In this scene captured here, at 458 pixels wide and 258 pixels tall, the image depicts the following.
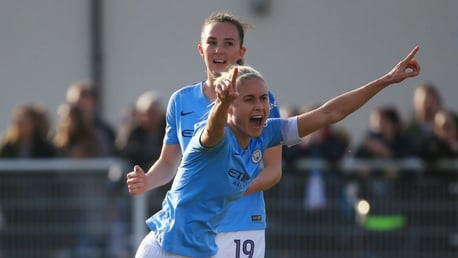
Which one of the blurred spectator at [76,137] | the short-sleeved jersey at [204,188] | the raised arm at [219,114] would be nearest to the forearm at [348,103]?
the short-sleeved jersey at [204,188]

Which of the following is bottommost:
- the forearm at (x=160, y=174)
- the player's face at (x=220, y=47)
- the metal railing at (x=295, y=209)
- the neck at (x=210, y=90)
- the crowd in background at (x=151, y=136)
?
the metal railing at (x=295, y=209)

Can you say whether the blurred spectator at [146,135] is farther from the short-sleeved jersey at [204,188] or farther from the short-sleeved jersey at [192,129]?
the short-sleeved jersey at [204,188]

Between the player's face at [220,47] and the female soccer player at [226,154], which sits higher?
the player's face at [220,47]

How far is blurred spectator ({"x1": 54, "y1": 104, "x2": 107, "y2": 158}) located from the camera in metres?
11.4

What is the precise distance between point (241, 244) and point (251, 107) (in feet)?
4.44

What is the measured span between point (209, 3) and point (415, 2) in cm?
243

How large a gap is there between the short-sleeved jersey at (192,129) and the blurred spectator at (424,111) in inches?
185

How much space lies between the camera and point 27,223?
11.7 meters

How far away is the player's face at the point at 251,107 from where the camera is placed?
5832 mm

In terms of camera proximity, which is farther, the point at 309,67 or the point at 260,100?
the point at 309,67

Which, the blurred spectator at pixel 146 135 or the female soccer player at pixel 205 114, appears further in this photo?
the blurred spectator at pixel 146 135

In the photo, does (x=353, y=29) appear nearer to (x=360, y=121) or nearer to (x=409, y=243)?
(x=360, y=121)

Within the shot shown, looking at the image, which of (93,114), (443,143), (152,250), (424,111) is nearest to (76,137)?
(93,114)

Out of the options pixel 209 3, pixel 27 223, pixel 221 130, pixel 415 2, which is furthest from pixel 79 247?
pixel 221 130
